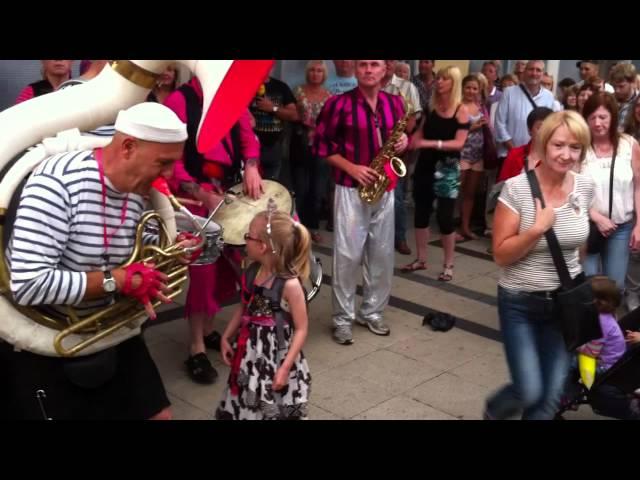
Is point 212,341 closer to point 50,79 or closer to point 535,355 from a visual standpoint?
point 50,79

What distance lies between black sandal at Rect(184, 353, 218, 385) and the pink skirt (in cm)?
25

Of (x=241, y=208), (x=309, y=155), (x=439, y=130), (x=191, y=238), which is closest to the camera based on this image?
(x=191, y=238)

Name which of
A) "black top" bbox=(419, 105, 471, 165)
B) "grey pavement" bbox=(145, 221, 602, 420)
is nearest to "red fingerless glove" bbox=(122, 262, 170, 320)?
"grey pavement" bbox=(145, 221, 602, 420)

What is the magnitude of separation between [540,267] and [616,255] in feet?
6.13

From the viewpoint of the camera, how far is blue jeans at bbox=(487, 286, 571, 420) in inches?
133

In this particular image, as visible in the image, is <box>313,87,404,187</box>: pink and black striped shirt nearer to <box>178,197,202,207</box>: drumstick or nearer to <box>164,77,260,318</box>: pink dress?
<box>164,77,260,318</box>: pink dress

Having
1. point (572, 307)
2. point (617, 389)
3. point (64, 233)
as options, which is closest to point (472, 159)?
point (617, 389)

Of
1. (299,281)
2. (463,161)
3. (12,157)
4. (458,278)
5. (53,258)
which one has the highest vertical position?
(12,157)

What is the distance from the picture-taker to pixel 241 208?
434cm

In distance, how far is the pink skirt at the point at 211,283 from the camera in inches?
179

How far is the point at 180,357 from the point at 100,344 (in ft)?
6.87
